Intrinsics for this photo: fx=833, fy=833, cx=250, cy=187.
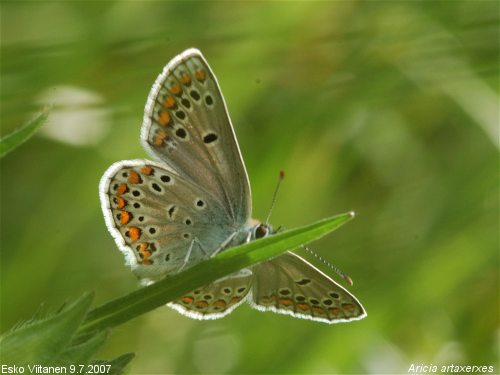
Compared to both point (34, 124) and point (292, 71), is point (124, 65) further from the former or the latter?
point (34, 124)

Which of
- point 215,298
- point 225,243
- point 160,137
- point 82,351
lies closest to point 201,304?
point 215,298

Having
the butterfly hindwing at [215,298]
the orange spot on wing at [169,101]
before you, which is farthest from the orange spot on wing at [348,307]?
the orange spot on wing at [169,101]

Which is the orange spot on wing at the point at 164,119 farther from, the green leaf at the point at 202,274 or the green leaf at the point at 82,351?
the green leaf at the point at 82,351

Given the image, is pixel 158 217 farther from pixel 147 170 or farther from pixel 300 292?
pixel 300 292

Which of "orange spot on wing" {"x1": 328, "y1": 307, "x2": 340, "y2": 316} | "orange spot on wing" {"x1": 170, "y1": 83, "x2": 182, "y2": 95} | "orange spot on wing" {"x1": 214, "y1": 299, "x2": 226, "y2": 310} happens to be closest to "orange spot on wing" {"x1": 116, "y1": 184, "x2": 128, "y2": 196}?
"orange spot on wing" {"x1": 170, "y1": 83, "x2": 182, "y2": 95}

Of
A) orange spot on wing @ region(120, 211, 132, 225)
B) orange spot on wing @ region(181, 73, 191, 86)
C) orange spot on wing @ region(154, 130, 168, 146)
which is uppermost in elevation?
orange spot on wing @ region(181, 73, 191, 86)

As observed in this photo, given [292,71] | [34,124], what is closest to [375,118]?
[292,71]

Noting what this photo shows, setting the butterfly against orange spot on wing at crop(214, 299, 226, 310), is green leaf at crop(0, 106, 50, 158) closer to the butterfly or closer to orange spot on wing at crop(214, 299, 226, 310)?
the butterfly
